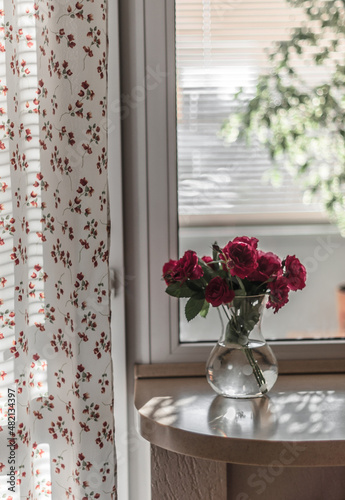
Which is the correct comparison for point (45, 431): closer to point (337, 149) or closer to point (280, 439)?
point (280, 439)

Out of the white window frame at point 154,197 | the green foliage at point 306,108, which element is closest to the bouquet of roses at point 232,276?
the white window frame at point 154,197

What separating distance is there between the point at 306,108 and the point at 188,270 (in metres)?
0.55

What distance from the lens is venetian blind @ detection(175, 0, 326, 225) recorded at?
1618 mm

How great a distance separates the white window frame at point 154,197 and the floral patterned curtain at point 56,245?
8.7 inches

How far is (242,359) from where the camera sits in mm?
1418

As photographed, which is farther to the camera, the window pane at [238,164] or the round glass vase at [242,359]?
the window pane at [238,164]

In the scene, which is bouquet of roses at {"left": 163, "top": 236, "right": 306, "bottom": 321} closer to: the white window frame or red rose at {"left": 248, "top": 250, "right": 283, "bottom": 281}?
red rose at {"left": 248, "top": 250, "right": 283, "bottom": 281}

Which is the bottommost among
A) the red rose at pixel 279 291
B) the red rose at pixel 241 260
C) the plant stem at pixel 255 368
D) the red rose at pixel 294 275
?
the plant stem at pixel 255 368

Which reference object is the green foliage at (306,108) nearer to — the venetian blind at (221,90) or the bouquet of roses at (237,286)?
the venetian blind at (221,90)

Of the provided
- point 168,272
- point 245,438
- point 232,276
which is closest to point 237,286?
point 232,276

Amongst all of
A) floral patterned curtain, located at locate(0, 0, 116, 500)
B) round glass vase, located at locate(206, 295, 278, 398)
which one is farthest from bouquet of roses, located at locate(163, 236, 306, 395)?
floral patterned curtain, located at locate(0, 0, 116, 500)

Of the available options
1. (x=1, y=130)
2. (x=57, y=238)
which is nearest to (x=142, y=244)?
(x=57, y=238)

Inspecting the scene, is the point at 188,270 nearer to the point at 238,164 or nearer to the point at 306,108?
the point at 238,164

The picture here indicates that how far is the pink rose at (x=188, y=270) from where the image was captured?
1379 mm
